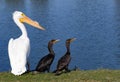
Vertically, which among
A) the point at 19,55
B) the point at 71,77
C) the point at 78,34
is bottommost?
the point at 78,34

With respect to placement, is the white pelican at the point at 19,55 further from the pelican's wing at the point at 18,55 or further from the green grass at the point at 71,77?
the green grass at the point at 71,77

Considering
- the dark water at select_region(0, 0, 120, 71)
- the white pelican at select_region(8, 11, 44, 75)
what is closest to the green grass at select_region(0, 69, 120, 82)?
the white pelican at select_region(8, 11, 44, 75)

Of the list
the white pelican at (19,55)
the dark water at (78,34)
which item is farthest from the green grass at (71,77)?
the dark water at (78,34)

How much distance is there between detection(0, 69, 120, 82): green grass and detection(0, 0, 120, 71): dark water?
15554mm

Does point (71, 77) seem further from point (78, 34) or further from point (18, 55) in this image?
point (78, 34)

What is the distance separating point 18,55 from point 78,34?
2904cm

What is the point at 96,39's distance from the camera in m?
37.7

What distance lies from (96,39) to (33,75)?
1075 inches

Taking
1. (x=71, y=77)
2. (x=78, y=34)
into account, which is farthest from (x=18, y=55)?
(x=78, y=34)

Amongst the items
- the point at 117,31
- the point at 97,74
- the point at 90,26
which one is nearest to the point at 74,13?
the point at 90,26

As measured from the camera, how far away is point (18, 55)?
10.6 metres

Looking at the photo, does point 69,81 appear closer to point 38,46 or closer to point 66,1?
point 38,46

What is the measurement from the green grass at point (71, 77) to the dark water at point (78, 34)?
51.0 ft

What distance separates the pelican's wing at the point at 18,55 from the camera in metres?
10.5
